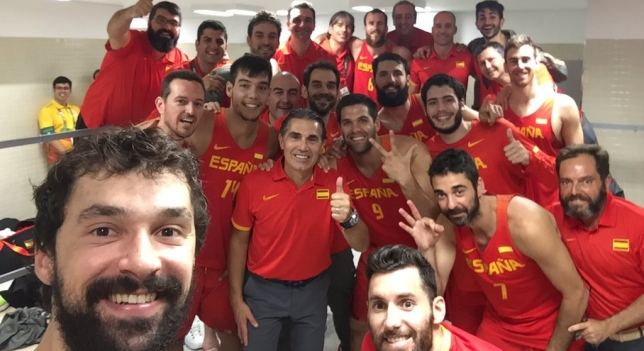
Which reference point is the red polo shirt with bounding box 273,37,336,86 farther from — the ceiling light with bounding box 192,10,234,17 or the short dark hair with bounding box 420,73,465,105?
the ceiling light with bounding box 192,10,234,17

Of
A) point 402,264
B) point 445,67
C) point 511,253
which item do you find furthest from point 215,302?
point 445,67

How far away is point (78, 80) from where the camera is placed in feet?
23.2

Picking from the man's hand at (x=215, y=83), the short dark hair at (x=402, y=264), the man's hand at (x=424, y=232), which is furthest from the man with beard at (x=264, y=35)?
the short dark hair at (x=402, y=264)

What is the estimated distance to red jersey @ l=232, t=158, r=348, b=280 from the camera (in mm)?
2781

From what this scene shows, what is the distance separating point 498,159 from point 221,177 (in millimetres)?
1535

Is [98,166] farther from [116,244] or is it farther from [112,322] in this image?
[112,322]

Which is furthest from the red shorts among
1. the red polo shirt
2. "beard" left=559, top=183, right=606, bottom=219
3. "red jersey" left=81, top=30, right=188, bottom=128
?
the red polo shirt

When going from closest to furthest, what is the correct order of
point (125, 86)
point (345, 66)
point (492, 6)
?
point (125, 86) → point (492, 6) → point (345, 66)

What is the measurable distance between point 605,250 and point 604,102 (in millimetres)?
2647

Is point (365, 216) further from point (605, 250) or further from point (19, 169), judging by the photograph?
point (19, 169)

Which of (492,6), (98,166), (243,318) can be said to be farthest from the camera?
(492,6)

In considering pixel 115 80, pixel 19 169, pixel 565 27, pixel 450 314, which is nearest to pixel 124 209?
A: pixel 450 314

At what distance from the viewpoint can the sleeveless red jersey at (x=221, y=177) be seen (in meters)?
2.94

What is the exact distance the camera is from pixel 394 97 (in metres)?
3.69
